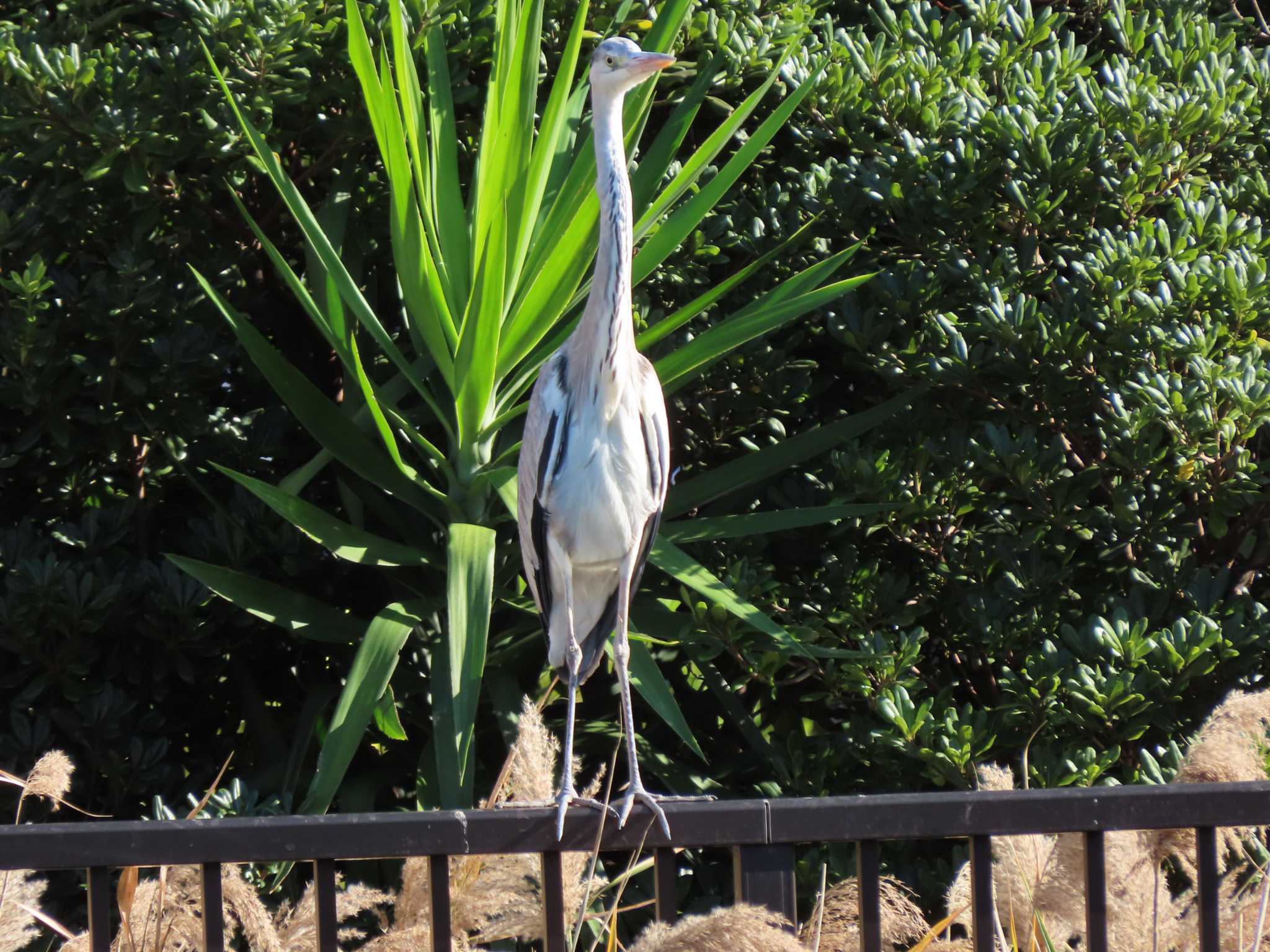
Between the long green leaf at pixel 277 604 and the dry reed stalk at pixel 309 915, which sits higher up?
the long green leaf at pixel 277 604

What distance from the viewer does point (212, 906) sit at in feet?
5.13

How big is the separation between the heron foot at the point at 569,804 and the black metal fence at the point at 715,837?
1 cm

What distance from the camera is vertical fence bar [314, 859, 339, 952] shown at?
1604 mm

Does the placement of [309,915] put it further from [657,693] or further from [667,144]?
[667,144]

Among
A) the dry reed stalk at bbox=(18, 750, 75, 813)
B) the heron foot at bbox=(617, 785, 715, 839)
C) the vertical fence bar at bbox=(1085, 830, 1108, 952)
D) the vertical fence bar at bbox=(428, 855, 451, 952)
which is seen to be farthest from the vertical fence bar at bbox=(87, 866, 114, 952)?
the vertical fence bar at bbox=(1085, 830, 1108, 952)

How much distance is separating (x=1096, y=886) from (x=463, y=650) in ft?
4.99

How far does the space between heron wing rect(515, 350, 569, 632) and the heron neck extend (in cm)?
13

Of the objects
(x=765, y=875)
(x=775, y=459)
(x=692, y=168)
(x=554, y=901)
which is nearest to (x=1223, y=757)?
(x=765, y=875)

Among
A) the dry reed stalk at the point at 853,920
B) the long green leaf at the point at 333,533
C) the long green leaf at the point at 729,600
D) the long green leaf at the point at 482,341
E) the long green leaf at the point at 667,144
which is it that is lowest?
the dry reed stalk at the point at 853,920

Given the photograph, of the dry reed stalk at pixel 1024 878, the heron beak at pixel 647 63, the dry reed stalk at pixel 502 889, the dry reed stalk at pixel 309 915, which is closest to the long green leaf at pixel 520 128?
the heron beak at pixel 647 63

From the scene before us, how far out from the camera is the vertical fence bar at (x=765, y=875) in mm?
1655

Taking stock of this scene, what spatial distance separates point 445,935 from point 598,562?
1221 mm

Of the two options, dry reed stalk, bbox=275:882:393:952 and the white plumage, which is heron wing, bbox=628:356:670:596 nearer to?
the white plumage

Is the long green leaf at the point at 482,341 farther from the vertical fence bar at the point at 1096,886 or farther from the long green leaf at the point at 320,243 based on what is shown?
the vertical fence bar at the point at 1096,886
